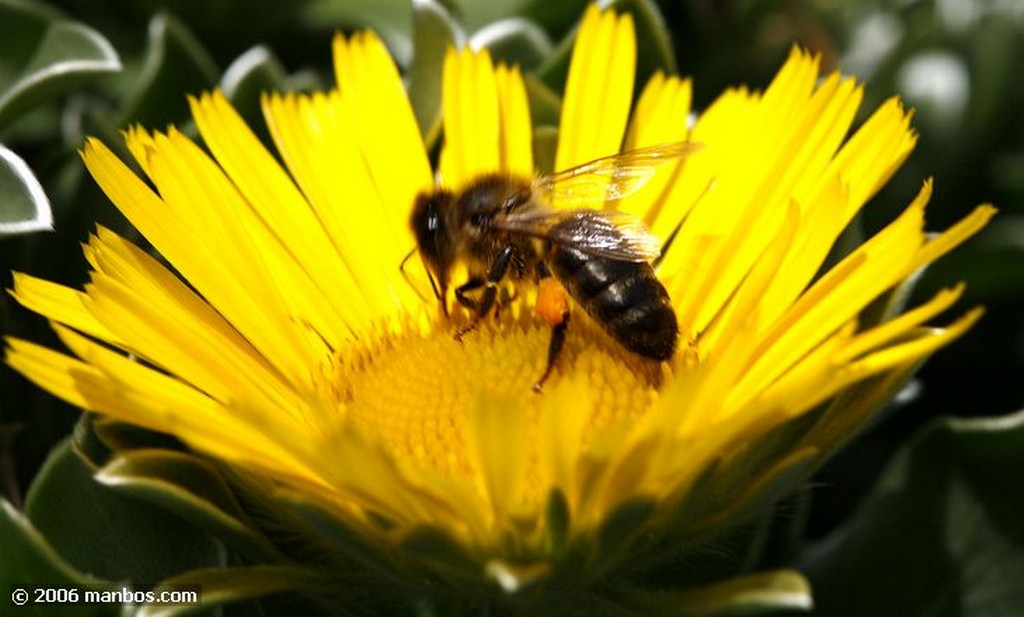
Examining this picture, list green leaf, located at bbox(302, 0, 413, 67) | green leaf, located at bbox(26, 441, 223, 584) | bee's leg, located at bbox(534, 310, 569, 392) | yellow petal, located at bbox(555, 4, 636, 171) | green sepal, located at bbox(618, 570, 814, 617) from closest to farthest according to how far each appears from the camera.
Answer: green sepal, located at bbox(618, 570, 814, 617), green leaf, located at bbox(26, 441, 223, 584), bee's leg, located at bbox(534, 310, 569, 392), yellow petal, located at bbox(555, 4, 636, 171), green leaf, located at bbox(302, 0, 413, 67)

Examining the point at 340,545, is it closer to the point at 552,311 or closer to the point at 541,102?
the point at 552,311

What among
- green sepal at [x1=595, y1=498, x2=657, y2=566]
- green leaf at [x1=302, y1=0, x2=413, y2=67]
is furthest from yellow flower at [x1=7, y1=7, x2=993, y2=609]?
green leaf at [x1=302, y1=0, x2=413, y2=67]

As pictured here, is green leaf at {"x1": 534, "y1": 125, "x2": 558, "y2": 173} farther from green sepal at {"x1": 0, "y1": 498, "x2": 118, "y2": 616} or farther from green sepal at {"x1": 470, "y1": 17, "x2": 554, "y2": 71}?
green sepal at {"x1": 0, "y1": 498, "x2": 118, "y2": 616}

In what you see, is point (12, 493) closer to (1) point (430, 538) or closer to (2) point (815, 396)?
(1) point (430, 538)

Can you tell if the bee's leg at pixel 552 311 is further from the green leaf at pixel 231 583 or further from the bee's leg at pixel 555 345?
the green leaf at pixel 231 583

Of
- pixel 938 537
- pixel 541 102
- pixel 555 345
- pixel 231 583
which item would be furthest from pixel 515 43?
pixel 231 583

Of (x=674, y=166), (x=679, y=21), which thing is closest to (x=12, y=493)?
(x=674, y=166)

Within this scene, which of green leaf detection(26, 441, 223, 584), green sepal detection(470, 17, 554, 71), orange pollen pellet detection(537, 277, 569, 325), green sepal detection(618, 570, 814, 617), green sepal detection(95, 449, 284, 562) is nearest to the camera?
green sepal detection(618, 570, 814, 617)
